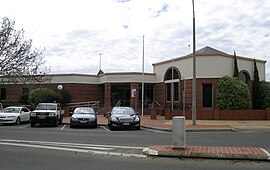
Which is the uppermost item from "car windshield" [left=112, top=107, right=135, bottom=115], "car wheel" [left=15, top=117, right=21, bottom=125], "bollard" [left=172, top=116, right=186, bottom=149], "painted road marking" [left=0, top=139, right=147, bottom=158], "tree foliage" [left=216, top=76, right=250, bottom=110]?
"tree foliage" [left=216, top=76, right=250, bottom=110]

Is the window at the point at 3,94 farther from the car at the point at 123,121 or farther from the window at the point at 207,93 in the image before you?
the car at the point at 123,121

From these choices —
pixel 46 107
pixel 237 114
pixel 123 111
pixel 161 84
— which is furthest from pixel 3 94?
pixel 237 114

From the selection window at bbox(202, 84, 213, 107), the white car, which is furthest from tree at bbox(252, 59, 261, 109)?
the white car

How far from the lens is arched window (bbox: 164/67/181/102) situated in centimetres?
3544

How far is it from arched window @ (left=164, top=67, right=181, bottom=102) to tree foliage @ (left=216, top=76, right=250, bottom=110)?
20.3 ft

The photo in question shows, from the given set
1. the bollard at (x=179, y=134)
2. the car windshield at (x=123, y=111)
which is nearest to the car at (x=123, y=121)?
the car windshield at (x=123, y=111)

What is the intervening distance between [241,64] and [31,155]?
27332mm

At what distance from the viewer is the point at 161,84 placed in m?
38.3

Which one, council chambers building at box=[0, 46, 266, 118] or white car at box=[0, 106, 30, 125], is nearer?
white car at box=[0, 106, 30, 125]

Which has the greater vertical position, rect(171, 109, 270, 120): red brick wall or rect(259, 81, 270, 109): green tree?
rect(259, 81, 270, 109): green tree

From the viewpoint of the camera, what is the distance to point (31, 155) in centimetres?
A: 1013

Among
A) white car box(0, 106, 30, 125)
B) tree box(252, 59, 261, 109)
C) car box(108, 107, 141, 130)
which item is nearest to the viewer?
car box(108, 107, 141, 130)

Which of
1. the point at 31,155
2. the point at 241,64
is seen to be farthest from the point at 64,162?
the point at 241,64

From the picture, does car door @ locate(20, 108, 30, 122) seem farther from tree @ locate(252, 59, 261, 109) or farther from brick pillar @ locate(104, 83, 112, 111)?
tree @ locate(252, 59, 261, 109)
